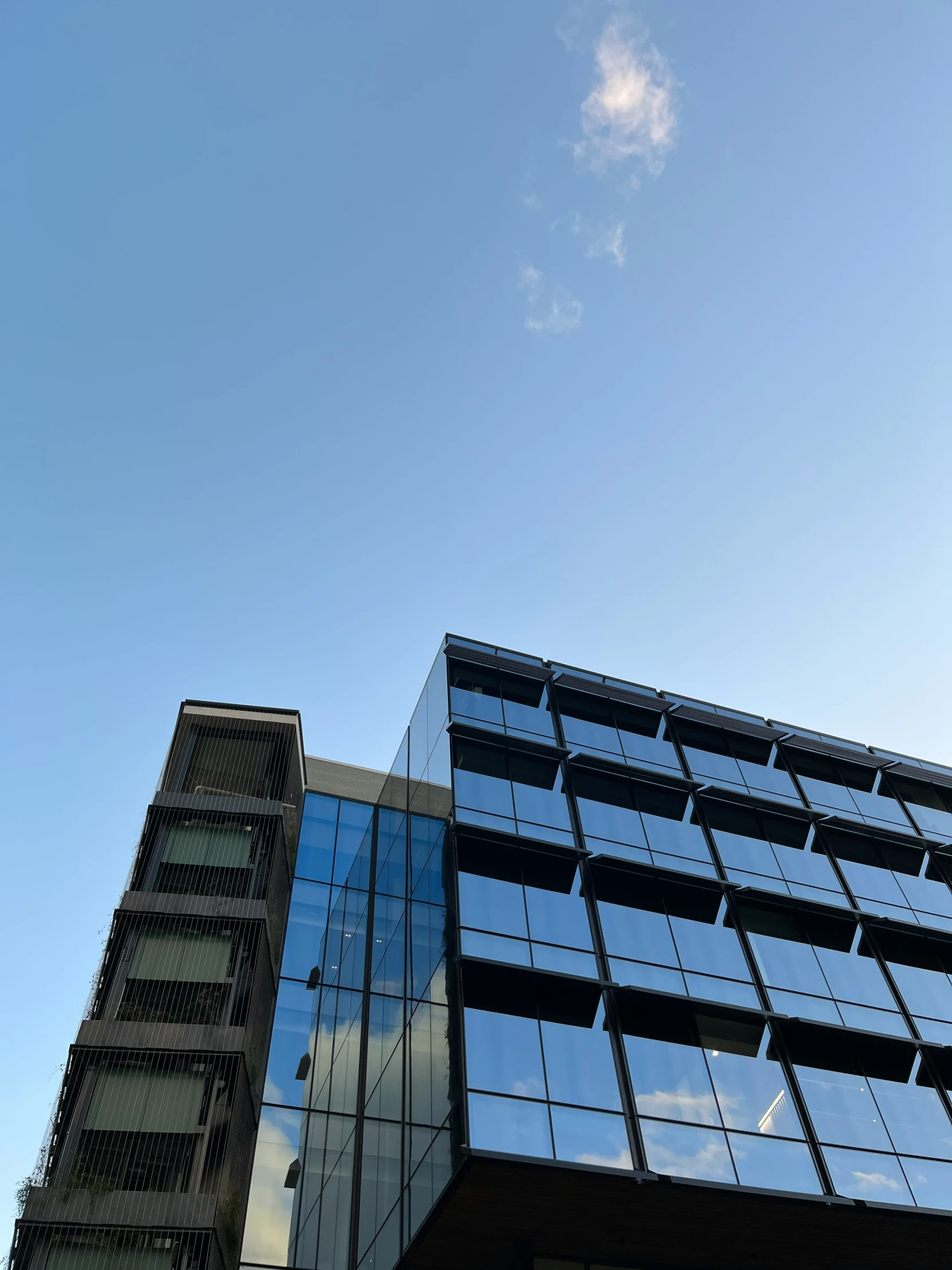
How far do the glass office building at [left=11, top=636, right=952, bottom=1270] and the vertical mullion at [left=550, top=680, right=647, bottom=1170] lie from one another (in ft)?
0.20

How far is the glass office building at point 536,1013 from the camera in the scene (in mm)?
17953

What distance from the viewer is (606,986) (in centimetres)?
1991

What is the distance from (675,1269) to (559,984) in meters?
5.79

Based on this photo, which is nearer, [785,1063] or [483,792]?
[785,1063]

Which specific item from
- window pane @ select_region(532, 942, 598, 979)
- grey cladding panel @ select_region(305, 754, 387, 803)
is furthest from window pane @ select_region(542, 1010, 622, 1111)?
grey cladding panel @ select_region(305, 754, 387, 803)

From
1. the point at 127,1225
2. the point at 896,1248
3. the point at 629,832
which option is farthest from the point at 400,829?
the point at 896,1248

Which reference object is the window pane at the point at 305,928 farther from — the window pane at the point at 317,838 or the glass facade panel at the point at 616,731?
the glass facade panel at the point at 616,731

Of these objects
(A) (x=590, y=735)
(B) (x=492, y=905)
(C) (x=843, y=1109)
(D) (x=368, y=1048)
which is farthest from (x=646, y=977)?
(D) (x=368, y=1048)

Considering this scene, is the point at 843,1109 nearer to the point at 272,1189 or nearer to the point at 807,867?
the point at 807,867

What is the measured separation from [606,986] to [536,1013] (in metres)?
1.66

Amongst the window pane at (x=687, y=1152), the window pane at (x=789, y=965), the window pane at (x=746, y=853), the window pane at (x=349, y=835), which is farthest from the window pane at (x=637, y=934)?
the window pane at (x=349, y=835)

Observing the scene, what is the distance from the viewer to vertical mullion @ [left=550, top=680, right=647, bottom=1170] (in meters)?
17.6

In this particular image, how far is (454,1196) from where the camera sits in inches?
657

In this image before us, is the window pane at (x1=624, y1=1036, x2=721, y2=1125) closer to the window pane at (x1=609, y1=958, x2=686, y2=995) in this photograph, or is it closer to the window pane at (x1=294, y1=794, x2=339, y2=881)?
the window pane at (x1=609, y1=958, x2=686, y2=995)
